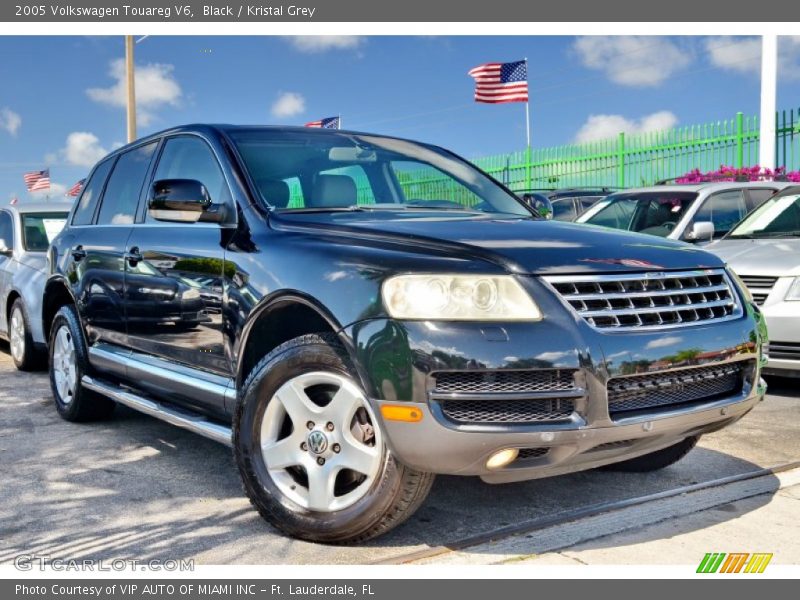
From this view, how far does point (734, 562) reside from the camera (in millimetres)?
3324

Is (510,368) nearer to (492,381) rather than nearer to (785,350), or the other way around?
(492,381)

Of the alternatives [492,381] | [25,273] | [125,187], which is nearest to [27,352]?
[25,273]

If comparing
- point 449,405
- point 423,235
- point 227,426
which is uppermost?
point 423,235

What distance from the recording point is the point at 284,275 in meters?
3.66

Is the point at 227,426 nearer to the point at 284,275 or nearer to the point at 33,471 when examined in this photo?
the point at 284,275

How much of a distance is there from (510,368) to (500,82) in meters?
18.0

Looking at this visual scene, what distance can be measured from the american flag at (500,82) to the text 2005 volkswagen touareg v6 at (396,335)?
15978 mm

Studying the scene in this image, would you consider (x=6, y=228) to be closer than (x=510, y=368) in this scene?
No

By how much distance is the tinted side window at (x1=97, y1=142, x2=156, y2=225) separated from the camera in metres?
5.33

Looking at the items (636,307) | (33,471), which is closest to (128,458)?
(33,471)

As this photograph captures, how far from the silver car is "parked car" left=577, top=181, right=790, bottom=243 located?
5.13 meters

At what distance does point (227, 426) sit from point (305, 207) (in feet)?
3.46

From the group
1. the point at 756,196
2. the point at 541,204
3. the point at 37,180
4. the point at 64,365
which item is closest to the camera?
the point at 541,204

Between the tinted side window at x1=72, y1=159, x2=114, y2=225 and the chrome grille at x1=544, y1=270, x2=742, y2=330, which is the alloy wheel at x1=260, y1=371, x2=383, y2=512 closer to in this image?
the chrome grille at x1=544, y1=270, x2=742, y2=330
